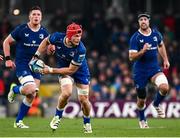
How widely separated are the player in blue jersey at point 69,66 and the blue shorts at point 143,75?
213 centimetres

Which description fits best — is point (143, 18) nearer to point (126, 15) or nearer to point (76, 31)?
point (76, 31)

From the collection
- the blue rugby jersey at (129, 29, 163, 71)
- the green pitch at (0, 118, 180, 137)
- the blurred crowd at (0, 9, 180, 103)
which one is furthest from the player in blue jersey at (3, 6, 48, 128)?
the blurred crowd at (0, 9, 180, 103)

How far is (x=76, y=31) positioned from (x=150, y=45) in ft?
9.55

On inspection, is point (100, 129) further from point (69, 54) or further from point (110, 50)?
point (110, 50)

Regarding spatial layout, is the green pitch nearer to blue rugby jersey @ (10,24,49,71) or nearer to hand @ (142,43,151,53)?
blue rugby jersey @ (10,24,49,71)

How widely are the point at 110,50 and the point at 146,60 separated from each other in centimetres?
1113

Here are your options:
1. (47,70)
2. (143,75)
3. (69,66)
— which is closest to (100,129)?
(143,75)

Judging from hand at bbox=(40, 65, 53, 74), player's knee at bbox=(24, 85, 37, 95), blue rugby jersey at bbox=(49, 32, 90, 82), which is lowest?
player's knee at bbox=(24, 85, 37, 95)

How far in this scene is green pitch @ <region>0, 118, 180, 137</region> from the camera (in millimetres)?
17234

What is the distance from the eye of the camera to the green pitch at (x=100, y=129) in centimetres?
1723

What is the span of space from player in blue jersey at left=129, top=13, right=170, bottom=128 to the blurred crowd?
23.6 feet

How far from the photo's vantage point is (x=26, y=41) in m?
19.2

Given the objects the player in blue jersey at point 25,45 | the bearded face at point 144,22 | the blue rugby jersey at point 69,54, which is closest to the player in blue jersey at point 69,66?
the blue rugby jersey at point 69,54

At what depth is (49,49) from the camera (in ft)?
59.2
